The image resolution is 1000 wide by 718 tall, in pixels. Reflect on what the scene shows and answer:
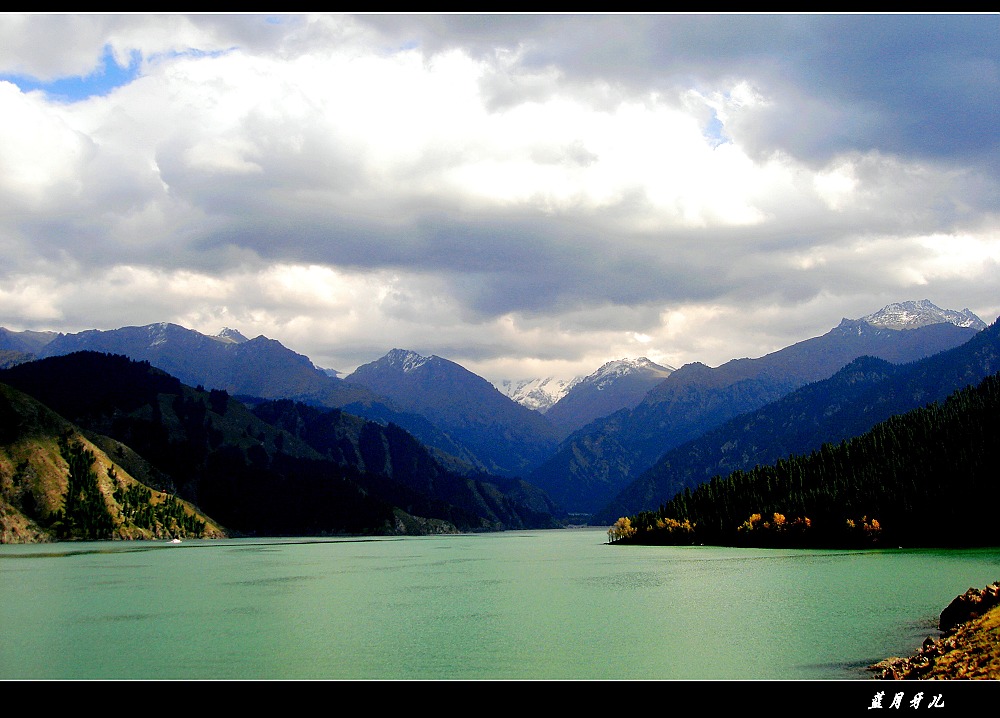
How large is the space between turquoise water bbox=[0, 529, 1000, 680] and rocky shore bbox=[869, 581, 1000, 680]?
151 inches

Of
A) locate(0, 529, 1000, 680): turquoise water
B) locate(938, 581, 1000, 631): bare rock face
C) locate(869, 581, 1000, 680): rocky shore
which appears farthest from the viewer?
locate(938, 581, 1000, 631): bare rock face

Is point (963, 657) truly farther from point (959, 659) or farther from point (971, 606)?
point (971, 606)

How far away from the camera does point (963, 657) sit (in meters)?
50.1

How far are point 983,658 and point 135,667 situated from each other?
2471 inches

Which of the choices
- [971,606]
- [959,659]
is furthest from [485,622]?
[959,659]

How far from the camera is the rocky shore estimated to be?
47.7 m

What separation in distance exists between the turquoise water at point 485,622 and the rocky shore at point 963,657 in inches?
151

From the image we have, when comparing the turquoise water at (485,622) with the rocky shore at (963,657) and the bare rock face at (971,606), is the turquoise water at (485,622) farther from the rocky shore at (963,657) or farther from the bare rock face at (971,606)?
the rocky shore at (963,657)

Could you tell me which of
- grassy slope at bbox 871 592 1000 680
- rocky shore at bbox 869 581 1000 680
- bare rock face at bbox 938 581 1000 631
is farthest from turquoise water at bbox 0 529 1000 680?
grassy slope at bbox 871 592 1000 680

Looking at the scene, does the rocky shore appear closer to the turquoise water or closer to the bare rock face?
the bare rock face

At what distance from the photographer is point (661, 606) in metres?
103

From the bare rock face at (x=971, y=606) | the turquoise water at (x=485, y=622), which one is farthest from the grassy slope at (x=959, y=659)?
the bare rock face at (x=971, y=606)
